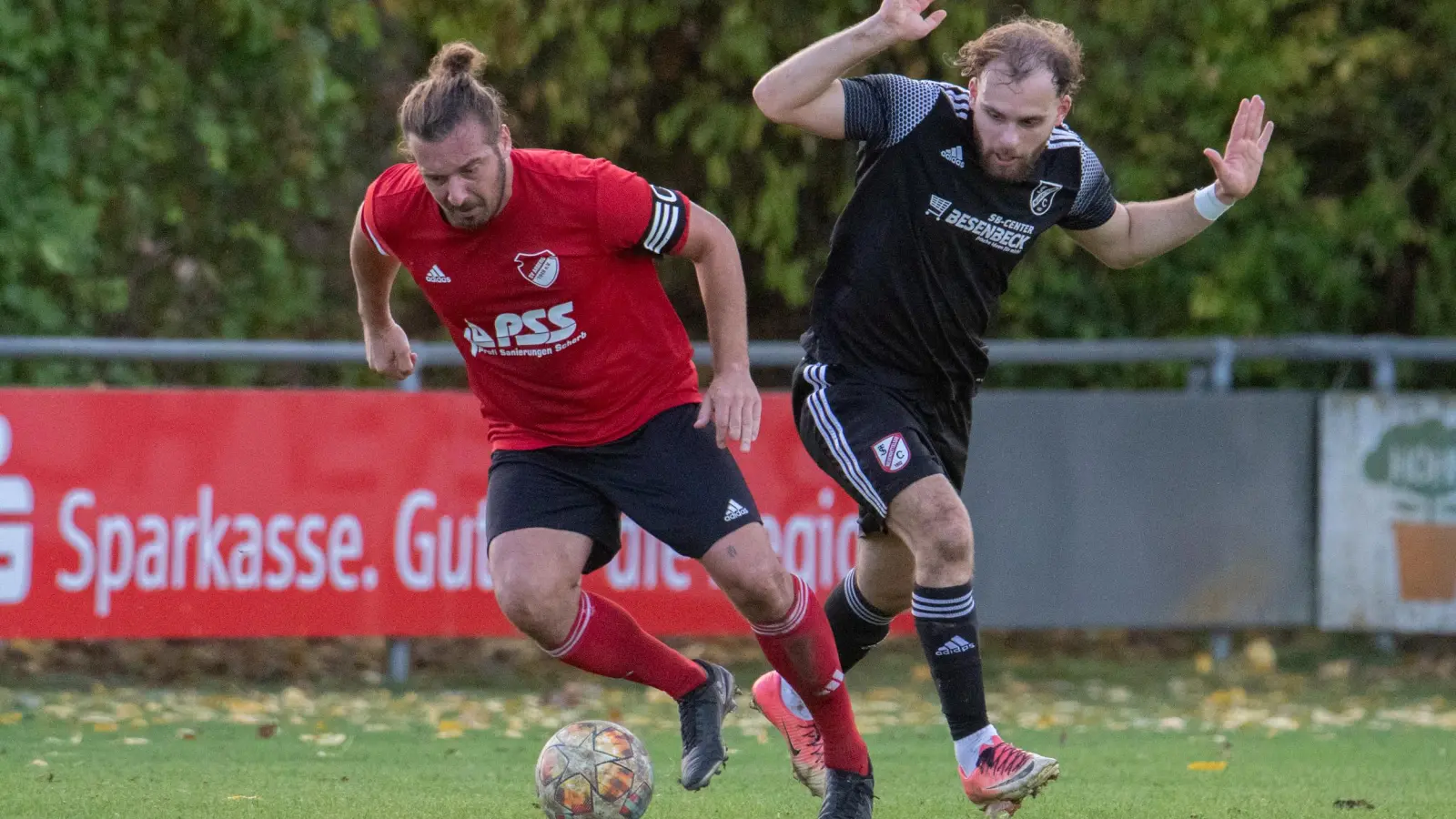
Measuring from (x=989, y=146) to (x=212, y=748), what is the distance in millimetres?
3585

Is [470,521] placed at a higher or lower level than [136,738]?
higher

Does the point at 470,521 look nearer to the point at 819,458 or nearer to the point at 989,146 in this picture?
the point at 819,458

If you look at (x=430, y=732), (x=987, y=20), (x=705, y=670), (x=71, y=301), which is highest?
(x=987, y=20)

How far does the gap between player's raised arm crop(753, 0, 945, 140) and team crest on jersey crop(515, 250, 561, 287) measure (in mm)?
746

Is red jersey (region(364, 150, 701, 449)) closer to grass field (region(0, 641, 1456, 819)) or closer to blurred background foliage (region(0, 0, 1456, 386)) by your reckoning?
grass field (region(0, 641, 1456, 819))

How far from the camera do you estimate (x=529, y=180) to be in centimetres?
546

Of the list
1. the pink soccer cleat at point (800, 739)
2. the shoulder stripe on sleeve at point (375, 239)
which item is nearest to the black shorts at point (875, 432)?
the pink soccer cleat at point (800, 739)

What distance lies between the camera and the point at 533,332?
18.0ft

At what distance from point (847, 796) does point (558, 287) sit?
163 cm

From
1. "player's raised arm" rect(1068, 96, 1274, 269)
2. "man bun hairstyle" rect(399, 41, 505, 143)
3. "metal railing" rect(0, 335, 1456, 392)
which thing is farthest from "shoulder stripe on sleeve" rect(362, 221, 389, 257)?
"metal railing" rect(0, 335, 1456, 392)

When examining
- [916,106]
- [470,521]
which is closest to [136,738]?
[470,521]

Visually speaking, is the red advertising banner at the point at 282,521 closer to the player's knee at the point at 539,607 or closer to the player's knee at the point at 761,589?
the player's knee at the point at 539,607

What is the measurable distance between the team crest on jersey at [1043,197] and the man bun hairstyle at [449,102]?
166 centimetres

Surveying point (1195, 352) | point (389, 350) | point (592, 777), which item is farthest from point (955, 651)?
point (1195, 352)
